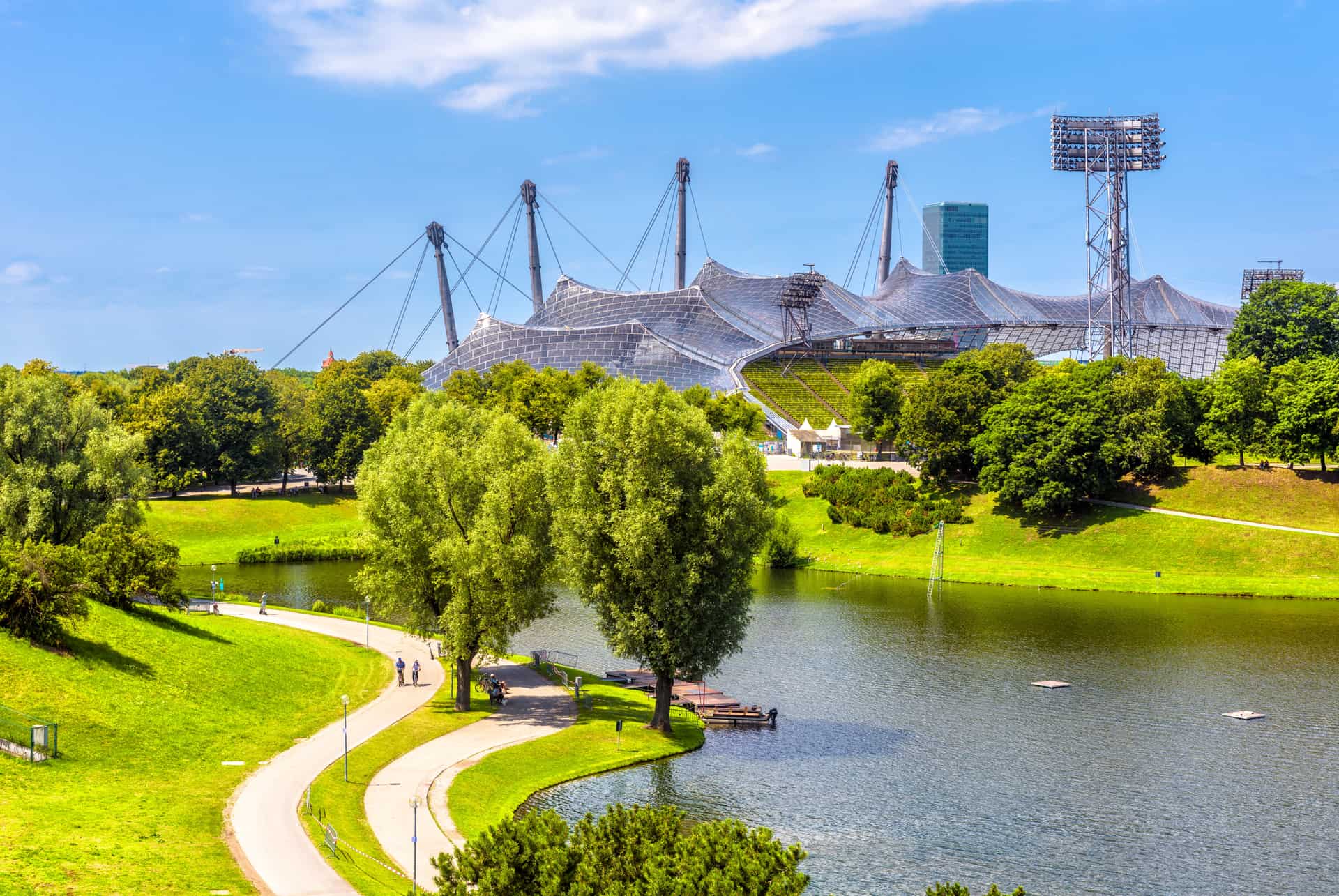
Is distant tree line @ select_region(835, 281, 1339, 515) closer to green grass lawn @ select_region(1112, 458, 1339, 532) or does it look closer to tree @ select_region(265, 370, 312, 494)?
green grass lawn @ select_region(1112, 458, 1339, 532)

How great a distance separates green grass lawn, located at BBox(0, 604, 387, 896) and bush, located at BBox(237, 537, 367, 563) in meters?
36.9

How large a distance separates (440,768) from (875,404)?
8068 cm

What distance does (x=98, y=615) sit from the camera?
41906mm

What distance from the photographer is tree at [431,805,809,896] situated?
19.5 m

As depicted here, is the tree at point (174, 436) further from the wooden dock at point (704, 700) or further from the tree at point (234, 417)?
the wooden dock at point (704, 700)

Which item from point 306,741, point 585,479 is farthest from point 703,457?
point 306,741

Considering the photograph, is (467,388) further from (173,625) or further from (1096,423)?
(173,625)

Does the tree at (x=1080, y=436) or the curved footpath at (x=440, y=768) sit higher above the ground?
the tree at (x=1080, y=436)

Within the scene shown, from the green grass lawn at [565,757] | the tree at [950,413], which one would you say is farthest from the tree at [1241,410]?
the green grass lawn at [565,757]

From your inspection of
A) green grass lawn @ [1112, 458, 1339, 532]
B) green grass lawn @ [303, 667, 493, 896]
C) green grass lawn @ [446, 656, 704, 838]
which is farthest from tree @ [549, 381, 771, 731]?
green grass lawn @ [1112, 458, 1339, 532]

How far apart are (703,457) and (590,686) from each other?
41.3ft

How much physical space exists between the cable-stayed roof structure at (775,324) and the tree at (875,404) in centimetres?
2802

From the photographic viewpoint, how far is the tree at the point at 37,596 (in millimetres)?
35969

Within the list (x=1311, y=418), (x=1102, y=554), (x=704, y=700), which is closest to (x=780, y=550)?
(x=1102, y=554)
